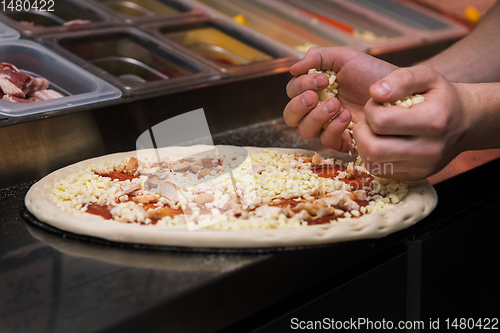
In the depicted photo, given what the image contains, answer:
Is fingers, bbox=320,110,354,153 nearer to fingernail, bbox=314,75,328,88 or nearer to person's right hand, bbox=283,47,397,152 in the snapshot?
person's right hand, bbox=283,47,397,152

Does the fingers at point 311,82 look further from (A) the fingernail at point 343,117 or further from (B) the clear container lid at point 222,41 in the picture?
(B) the clear container lid at point 222,41

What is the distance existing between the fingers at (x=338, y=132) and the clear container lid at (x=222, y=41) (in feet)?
2.41

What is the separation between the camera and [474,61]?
1.74 metres

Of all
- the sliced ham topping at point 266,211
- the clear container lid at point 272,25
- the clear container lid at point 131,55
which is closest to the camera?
the sliced ham topping at point 266,211

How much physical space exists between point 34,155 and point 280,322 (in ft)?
3.02

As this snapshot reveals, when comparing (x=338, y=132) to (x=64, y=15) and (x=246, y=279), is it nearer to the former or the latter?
(x=246, y=279)

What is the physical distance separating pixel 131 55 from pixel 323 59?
1.13 metres

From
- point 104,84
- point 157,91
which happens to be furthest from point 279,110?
point 104,84

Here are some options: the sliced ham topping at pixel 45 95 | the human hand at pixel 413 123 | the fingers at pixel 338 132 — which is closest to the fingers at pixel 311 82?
the fingers at pixel 338 132

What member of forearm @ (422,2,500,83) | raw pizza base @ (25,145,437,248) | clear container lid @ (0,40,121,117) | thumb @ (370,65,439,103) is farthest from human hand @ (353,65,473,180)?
clear container lid @ (0,40,121,117)

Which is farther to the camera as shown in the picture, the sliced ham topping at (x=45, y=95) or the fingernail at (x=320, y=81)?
the sliced ham topping at (x=45, y=95)

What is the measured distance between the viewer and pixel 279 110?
204cm

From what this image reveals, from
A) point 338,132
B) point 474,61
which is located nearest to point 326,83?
point 338,132

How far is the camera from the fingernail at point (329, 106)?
1312 millimetres
